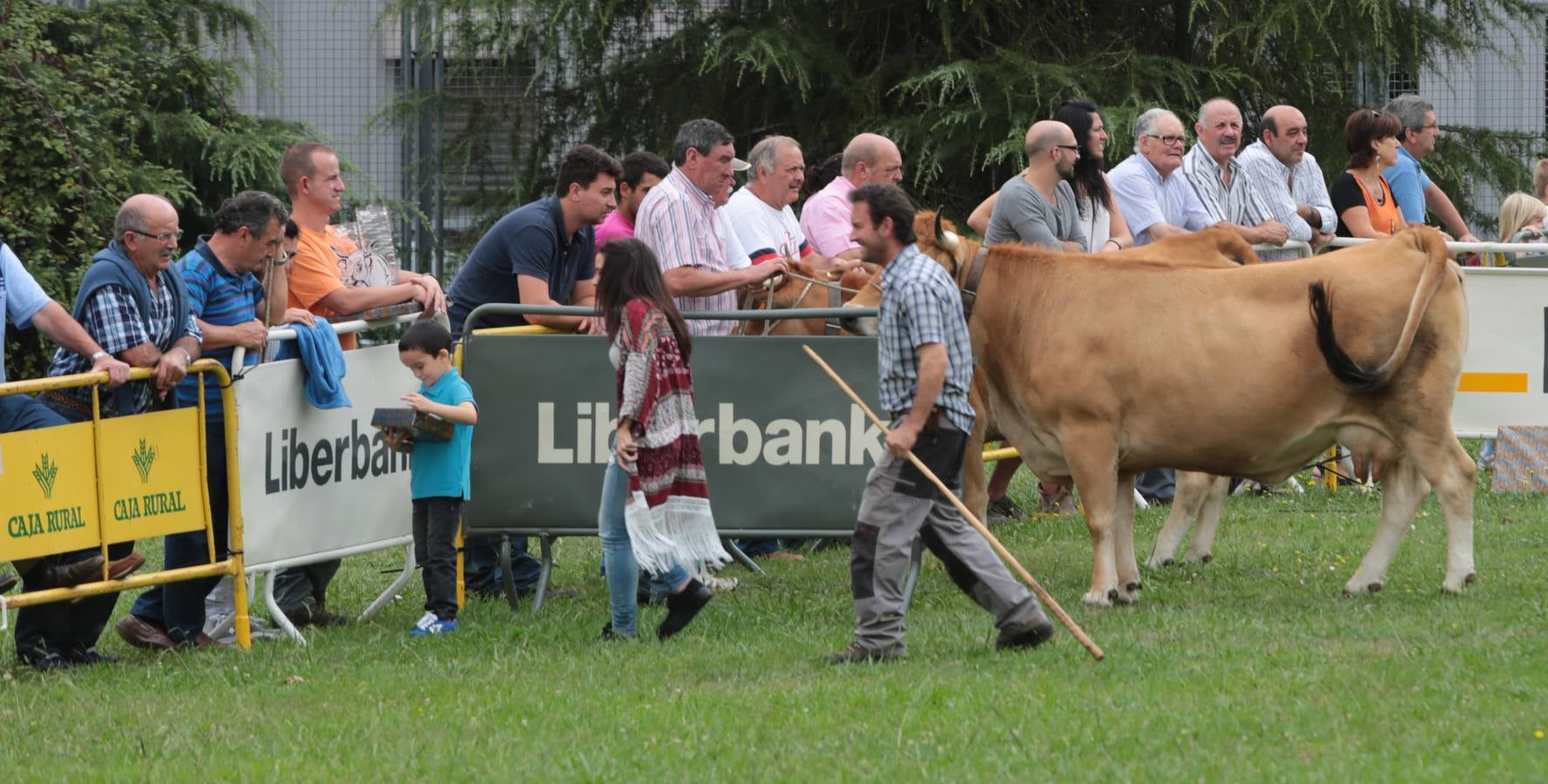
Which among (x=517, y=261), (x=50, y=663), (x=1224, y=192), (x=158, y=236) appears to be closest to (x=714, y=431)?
(x=517, y=261)

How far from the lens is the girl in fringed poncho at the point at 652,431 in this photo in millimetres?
7473

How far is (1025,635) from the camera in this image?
23.2 ft

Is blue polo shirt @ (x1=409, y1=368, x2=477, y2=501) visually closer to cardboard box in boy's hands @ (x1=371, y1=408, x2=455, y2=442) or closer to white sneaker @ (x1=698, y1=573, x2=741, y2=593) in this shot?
cardboard box in boy's hands @ (x1=371, y1=408, x2=455, y2=442)

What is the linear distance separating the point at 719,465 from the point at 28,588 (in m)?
2.95

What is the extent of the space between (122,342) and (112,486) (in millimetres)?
580

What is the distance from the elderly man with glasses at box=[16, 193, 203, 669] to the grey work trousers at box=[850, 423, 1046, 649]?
2.89 meters

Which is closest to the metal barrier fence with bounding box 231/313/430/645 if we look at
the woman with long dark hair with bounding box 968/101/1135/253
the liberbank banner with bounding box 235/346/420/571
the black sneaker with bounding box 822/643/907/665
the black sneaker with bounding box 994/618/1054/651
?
the liberbank banner with bounding box 235/346/420/571

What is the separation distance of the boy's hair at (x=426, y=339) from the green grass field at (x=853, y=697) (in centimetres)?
124

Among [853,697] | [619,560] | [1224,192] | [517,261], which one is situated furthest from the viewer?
[1224,192]

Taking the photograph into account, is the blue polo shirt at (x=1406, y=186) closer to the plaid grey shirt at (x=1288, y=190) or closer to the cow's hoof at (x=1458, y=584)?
the plaid grey shirt at (x=1288, y=190)

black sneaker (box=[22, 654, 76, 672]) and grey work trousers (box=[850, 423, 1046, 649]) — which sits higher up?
grey work trousers (box=[850, 423, 1046, 649])

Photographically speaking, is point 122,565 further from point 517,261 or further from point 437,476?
point 517,261

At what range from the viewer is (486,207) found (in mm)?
20188

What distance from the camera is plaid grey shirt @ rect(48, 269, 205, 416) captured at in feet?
24.9
